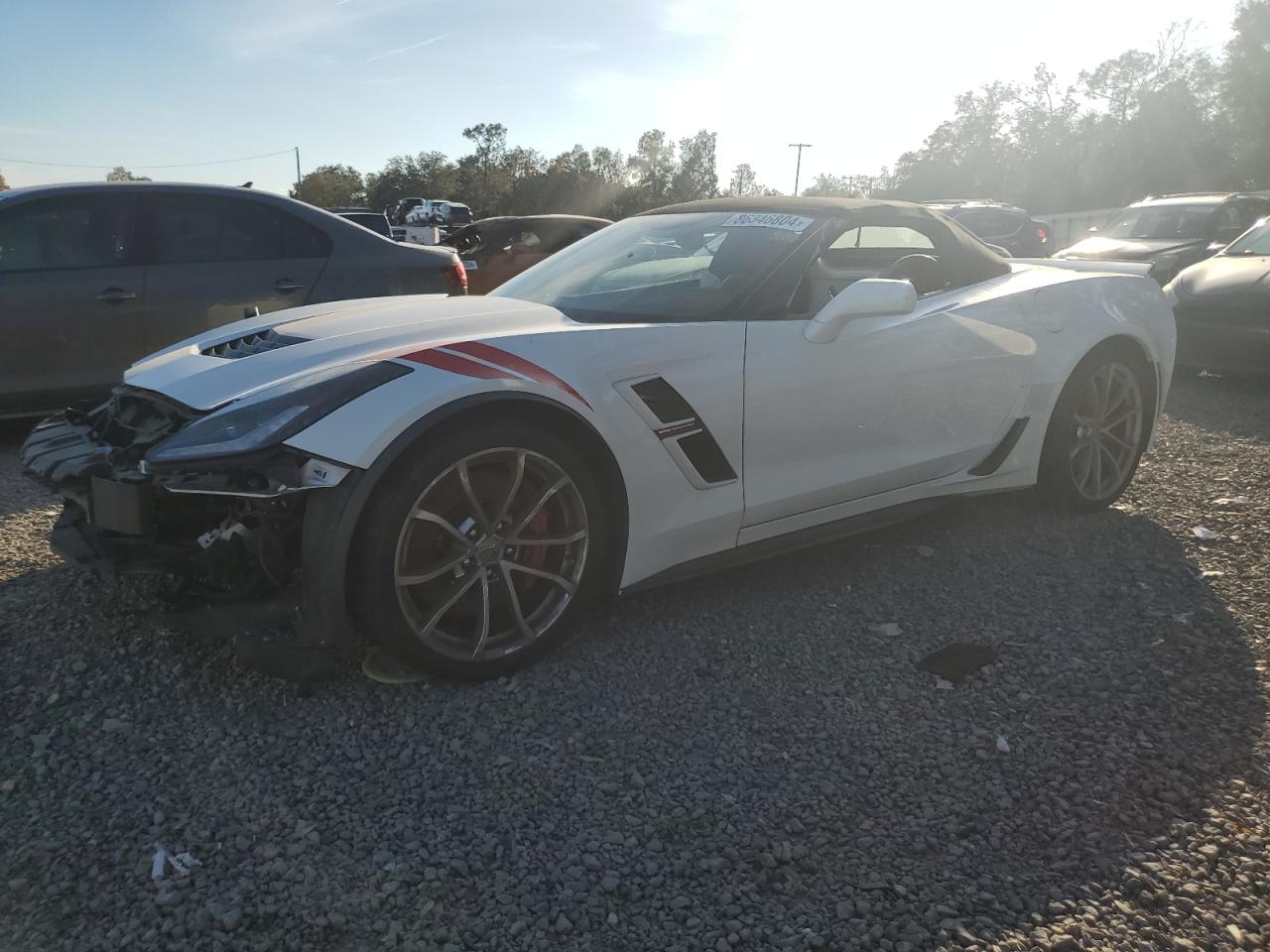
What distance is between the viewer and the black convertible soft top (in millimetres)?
3797

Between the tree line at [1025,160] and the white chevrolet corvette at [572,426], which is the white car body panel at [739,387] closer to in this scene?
the white chevrolet corvette at [572,426]

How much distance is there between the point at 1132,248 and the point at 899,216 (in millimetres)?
9119

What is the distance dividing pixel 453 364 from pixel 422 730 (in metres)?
1.01

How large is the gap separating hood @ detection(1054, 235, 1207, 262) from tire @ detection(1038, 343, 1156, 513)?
7756mm

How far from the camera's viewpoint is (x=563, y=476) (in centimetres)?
296

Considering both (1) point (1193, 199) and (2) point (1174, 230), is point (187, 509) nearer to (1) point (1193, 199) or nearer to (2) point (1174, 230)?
(2) point (1174, 230)

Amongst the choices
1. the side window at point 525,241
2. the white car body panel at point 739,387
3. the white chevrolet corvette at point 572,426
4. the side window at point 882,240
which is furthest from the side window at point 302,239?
the side window at point 525,241

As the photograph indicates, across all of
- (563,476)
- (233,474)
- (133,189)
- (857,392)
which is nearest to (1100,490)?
(857,392)

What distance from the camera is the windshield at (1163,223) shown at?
12.1 meters

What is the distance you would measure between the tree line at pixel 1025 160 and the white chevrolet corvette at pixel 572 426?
36.0m

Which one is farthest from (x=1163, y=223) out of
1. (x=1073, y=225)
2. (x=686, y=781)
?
(x=1073, y=225)

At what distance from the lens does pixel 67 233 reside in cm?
563

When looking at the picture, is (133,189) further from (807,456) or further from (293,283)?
(807,456)

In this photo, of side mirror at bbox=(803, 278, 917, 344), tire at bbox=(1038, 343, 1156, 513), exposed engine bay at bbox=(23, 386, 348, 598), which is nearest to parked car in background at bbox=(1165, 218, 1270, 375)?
tire at bbox=(1038, 343, 1156, 513)
